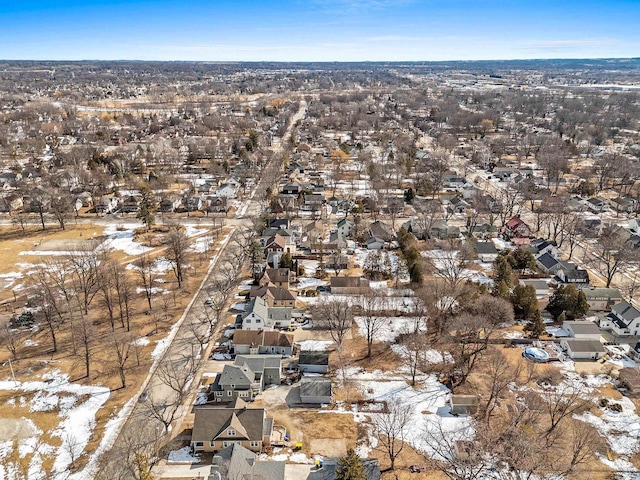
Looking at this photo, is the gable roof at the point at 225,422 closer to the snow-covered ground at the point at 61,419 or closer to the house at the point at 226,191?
the snow-covered ground at the point at 61,419

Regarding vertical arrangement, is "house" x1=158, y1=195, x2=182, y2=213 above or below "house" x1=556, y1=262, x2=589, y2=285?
above

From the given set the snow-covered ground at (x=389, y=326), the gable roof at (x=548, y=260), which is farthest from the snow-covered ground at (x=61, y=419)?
the gable roof at (x=548, y=260)

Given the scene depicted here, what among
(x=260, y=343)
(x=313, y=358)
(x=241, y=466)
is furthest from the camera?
(x=260, y=343)

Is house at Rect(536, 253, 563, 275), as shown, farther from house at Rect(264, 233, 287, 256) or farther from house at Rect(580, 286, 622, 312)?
house at Rect(264, 233, 287, 256)

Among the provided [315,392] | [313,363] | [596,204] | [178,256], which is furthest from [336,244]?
[596,204]

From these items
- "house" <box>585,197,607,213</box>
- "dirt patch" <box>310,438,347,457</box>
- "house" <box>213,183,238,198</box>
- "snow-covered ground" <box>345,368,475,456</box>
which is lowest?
"dirt patch" <box>310,438,347,457</box>

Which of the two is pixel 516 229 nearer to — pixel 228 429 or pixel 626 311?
pixel 626 311

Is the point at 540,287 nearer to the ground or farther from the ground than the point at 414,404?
farther from the ground

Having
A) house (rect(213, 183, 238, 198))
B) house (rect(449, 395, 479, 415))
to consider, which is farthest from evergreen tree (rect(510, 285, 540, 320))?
house (rect(213, 183, 238, 198))
